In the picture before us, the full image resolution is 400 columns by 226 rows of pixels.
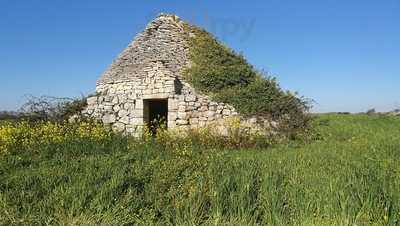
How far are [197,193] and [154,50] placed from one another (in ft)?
44.3

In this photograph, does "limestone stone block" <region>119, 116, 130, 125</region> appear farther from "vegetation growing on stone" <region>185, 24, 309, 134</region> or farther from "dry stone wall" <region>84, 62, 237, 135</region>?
"vegetation growing on stone" <region>185, 24, 309, 134</region>

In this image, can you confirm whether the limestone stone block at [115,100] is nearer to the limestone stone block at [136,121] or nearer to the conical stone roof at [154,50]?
the limestone stone block at [136,121]

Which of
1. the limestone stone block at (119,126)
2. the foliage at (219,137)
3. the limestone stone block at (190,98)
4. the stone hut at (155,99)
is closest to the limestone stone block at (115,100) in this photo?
the stone hut at (155,99)

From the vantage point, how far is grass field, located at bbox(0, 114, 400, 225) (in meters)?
5.20

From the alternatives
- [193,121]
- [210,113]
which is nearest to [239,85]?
[210,113]

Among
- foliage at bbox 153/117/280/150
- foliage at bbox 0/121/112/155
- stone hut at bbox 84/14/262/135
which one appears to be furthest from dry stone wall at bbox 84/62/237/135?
foliage at bbox 0/121/112/155

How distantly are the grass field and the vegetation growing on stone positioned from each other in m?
8.00

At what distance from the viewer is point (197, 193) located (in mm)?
5930

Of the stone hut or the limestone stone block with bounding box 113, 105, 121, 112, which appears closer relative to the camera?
the stone hut

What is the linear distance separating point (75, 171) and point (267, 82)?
10991mm

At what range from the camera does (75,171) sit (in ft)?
23.9

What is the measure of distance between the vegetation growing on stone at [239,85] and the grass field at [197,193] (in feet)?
26.3

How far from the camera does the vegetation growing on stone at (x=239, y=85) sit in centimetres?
1603

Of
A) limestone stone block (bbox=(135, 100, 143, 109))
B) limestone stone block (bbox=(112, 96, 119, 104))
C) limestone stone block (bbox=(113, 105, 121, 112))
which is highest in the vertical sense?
limestone stone block (bbox=(112, 96, 119, 104))
